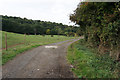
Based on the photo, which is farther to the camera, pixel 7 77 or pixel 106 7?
pixel 106 7

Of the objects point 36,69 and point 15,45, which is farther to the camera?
point 15,45

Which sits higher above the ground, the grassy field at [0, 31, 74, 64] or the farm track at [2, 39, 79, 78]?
the grassy field at [0, 31, 74, 64]

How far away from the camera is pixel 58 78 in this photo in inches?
131

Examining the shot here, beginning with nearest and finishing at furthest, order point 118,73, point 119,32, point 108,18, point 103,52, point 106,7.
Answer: point 118,73 < point 119,32 < point 108,18 < point 106,7 < point 103,52

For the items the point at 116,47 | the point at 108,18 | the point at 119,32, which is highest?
the point at 108,18

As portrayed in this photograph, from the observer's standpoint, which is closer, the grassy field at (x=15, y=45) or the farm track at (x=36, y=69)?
the farm track at (x=36, y=69)

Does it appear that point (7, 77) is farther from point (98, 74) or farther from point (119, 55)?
point (119, 55)

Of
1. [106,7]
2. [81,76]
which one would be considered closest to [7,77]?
[81,76]

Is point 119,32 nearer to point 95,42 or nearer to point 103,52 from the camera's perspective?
point 103,52

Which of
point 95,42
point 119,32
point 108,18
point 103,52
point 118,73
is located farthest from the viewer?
point 95,42

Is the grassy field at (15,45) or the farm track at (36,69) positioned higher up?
the grassy field at (15,45)

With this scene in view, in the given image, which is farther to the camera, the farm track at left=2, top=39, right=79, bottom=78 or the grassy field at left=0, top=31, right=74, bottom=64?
the grassy field at left=0, top=31, right=74, bottom=64

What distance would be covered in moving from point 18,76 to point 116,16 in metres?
5.83

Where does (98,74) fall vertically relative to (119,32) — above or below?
below
